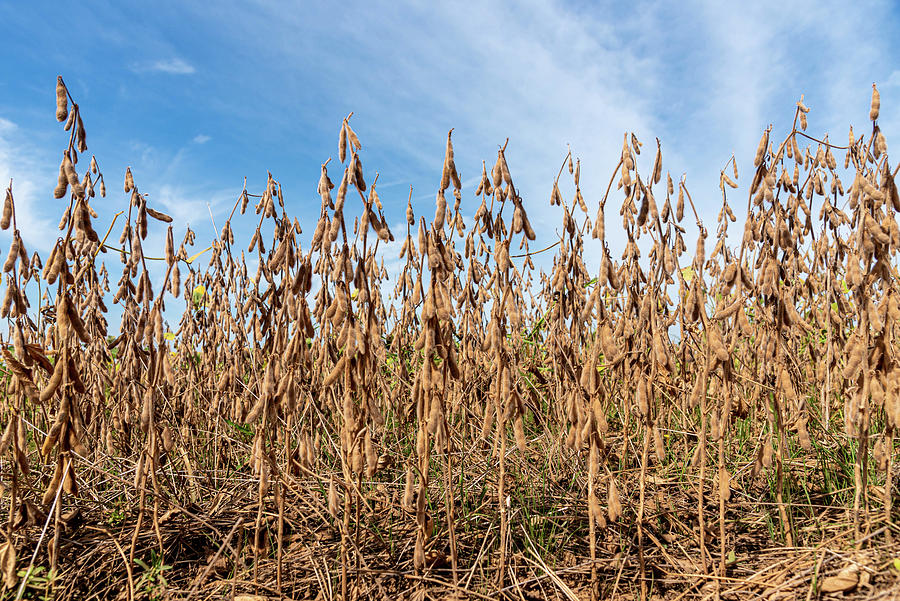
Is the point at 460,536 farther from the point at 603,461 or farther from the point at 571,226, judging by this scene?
the point at 571,226

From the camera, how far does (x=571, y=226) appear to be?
6.97 ft

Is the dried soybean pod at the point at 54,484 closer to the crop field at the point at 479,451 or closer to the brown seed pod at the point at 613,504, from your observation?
the crop field at the point at 479,451

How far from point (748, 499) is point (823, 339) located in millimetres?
2587

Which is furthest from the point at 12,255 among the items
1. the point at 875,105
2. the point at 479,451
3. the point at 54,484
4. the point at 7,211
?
the point at 875,105

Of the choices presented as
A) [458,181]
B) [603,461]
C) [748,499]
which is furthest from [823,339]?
[458,181]

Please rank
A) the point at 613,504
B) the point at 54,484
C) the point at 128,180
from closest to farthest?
the point at 613,504 → the point at 54,484 → the point at 128,180

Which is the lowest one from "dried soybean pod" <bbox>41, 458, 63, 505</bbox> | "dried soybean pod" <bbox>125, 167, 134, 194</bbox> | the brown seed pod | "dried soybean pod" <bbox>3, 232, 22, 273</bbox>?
the brown seed pod

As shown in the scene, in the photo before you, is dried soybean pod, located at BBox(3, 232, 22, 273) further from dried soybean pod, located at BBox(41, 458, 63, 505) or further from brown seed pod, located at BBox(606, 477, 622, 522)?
brown seed pod, located at BBox(606, 477, 622, 522)

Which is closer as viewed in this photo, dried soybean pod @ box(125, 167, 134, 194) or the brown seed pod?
the brown seed pod

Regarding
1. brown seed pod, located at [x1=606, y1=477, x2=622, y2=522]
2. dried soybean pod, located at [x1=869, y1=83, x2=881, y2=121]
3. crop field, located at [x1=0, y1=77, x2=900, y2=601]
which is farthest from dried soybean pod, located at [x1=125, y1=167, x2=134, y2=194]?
dried soybean pod, located at [x1=869, y1=83, x2=881, y2=121]

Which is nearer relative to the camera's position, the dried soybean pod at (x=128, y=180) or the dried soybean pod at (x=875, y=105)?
the dried soybean pod at (x=875, y=105)

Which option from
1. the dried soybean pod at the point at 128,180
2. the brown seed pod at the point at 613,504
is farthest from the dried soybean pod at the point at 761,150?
the dried soybean pod at the point at 128,180

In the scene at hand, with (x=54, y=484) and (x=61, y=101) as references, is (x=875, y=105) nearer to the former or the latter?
(x=61, y=101)

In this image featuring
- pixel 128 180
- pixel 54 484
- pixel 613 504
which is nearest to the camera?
pixel 613 504
